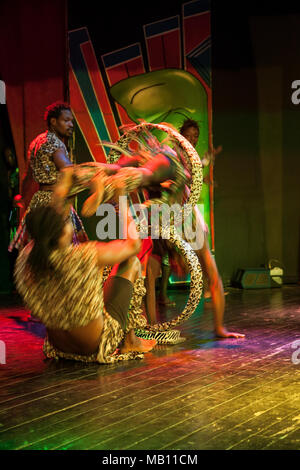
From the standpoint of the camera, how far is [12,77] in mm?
6777

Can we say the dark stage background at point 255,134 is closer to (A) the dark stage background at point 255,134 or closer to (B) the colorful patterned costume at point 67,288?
(A) the dark stage background at point 255,134

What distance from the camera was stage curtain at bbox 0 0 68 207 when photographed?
6586mm

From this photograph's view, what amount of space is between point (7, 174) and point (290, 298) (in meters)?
3.73

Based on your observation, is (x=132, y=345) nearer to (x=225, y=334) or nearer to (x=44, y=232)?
(x=225, y=334)

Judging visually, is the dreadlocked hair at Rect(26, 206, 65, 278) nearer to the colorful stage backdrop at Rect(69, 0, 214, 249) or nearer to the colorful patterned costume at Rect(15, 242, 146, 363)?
the colorful patterned costume at Rect(15, 242, 146, 363)

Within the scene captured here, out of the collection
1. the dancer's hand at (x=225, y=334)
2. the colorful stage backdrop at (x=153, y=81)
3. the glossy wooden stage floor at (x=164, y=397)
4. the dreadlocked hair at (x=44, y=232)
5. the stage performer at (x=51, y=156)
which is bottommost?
the glossy wooden stage floor at (x=164, y=397)

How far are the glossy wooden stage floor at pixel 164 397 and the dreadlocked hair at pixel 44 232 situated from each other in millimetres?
651

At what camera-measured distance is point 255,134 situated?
24.1 feet

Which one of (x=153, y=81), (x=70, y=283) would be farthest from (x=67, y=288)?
(x=153, y=81)

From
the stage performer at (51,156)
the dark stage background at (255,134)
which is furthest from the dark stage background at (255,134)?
the stage performer at (51,156)

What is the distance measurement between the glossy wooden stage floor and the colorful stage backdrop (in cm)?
332

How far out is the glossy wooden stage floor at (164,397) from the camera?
215 centimetres

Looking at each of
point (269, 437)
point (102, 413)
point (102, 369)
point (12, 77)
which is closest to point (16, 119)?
point (12, 77)

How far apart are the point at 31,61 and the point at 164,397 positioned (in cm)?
510
